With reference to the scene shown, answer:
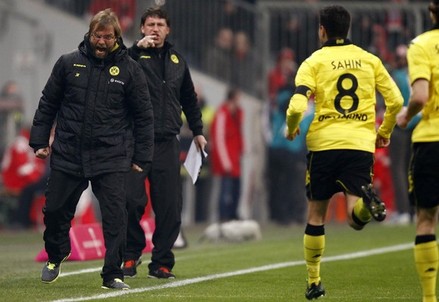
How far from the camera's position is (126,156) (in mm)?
11336

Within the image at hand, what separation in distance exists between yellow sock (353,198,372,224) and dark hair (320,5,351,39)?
46.7 inches

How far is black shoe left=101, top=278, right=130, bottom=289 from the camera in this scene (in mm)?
11188

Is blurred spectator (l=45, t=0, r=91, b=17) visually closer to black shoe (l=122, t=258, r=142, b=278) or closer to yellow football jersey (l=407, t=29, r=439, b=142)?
black shoe (l=122, t=258, r=142, b=278)

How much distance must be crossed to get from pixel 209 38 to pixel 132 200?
12.2 metres

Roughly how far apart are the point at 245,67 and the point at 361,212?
50.9 ft

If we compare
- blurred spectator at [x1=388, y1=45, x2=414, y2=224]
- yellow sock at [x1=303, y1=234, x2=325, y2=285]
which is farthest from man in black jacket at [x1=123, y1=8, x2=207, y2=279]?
blurred spectator at [x1=388, y1=45, x2=414, y2=224]

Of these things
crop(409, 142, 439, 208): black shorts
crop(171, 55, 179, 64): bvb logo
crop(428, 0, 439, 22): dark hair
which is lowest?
crop(409, 142, 439, 208): black shorts

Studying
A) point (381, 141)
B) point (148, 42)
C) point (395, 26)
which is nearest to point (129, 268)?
point (148, 42)

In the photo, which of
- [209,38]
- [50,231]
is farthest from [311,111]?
[50,231]

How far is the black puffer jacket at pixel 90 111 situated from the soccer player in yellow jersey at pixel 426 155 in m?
2.73

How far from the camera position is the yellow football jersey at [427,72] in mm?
9156

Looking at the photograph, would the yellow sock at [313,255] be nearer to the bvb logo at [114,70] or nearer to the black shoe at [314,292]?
the black shoe at [314,292]

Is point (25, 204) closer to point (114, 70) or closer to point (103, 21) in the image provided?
point (114, 70)

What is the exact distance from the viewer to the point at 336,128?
10.5 meters
